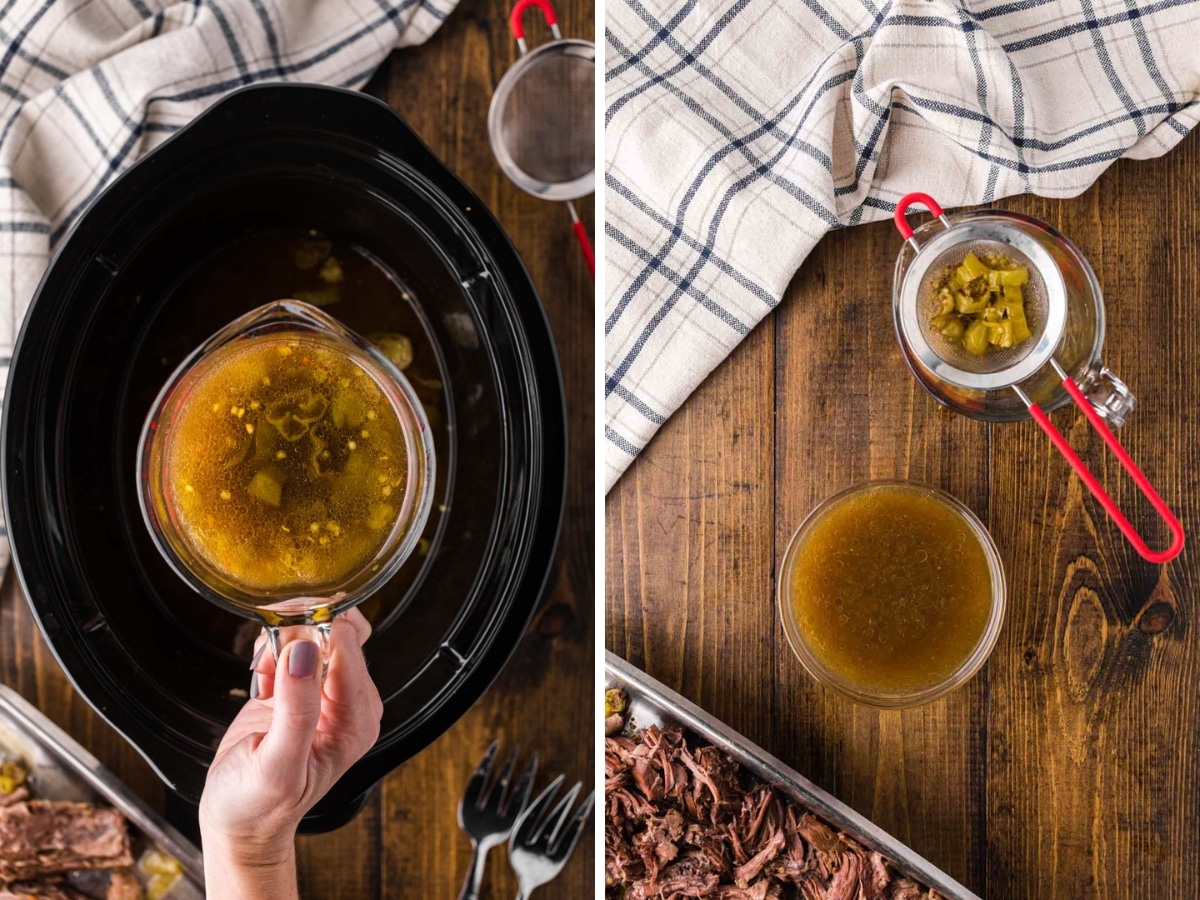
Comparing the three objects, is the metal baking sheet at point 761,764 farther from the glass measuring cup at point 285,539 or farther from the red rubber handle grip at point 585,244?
the red rubber handle grip at point 585,244

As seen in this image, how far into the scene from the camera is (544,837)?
33.7 inches

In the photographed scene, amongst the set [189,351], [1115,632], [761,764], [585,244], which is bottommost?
[761,764]

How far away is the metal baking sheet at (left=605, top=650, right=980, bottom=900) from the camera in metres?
0.75

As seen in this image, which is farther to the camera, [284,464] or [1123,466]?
[1123,466]

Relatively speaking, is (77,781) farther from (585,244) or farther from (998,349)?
(998,349)

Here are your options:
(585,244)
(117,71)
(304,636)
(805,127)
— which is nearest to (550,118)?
(585,244)

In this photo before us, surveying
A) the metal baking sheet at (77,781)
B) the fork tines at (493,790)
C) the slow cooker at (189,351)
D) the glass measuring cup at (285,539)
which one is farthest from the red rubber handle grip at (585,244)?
the metal baking sheet at (77,781)

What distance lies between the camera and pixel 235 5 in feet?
2.68

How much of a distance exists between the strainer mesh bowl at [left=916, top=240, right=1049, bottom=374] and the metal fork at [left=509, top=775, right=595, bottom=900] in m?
0.51

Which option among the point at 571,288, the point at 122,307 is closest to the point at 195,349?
the point at 122,307

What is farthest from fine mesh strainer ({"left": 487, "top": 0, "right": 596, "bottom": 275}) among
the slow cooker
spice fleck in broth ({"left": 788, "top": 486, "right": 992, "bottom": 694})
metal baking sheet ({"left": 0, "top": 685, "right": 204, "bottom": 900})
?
metal baking sheet ({"left": 0, "top": 685, "right": 204, "bottom": 900})

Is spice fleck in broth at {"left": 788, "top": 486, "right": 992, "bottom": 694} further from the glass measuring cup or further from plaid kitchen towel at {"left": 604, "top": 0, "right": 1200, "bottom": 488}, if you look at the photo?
the glass measuring cup

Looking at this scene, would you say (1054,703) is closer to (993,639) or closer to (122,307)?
(993,639)

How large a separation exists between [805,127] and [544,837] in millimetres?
685
